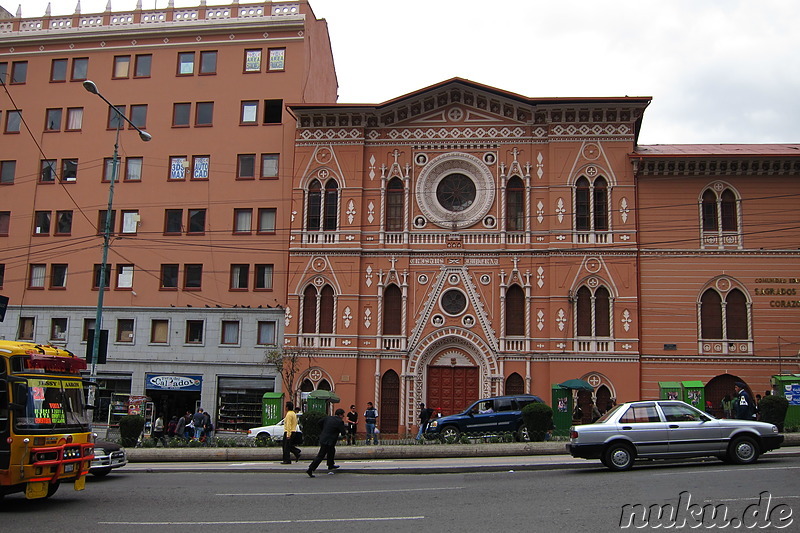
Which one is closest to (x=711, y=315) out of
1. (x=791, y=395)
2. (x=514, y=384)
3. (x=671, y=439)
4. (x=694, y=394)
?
(x=694, y=394)

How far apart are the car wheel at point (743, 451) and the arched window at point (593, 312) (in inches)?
666

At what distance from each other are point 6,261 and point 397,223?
21.0 m

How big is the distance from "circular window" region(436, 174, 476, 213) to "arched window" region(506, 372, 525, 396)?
27.0 feet

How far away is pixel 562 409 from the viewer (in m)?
29.1

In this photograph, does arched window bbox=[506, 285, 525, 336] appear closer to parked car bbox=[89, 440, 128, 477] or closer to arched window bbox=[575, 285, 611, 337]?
arched window bbox=[575, 285, 611, 337]

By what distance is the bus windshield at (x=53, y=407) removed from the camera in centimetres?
1411

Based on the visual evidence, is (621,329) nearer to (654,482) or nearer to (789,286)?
(789,286)

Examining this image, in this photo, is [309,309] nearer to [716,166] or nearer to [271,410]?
[271,410]

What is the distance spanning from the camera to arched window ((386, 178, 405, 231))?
36969 millimetres

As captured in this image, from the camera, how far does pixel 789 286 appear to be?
34156 millimetres

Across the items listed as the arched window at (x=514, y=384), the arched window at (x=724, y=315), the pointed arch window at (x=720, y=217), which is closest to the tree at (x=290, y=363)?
the arched window at (x=514, y=384)

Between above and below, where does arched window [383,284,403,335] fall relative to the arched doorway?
above

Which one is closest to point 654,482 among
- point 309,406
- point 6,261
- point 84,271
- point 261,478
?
point 261,478

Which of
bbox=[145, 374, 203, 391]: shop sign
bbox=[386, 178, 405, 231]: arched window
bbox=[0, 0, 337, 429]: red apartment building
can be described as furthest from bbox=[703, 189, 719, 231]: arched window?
bbox=[145, 374, 203, 391]: shop sign
